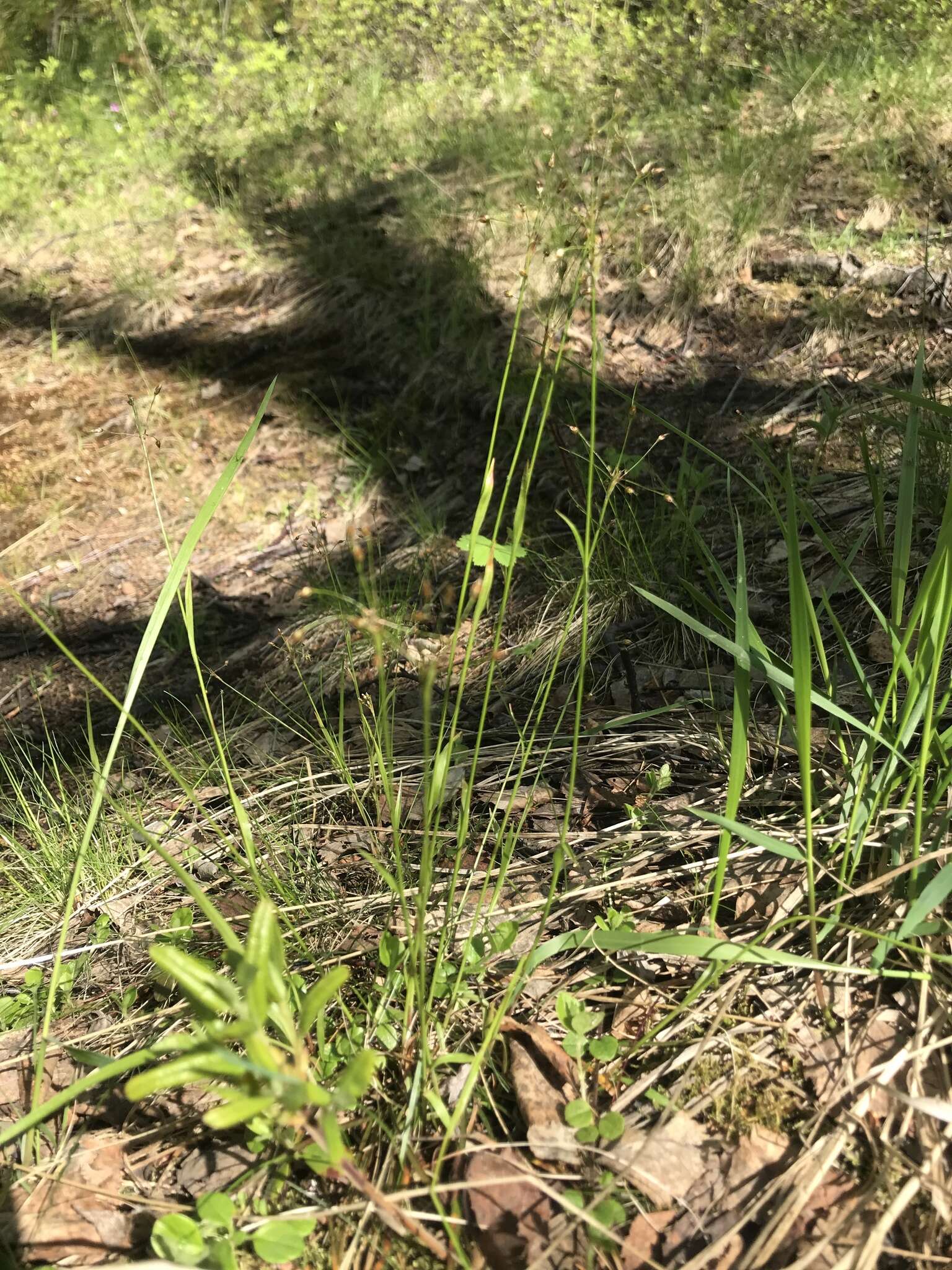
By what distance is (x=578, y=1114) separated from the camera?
1079 mm

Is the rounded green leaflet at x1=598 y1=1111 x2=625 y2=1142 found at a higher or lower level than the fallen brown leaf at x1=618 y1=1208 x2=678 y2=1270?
higher

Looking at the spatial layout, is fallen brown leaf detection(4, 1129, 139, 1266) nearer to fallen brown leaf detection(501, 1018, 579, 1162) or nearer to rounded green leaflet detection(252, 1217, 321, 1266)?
rounded green leaflet detection(252, 1217, 321, 1266)

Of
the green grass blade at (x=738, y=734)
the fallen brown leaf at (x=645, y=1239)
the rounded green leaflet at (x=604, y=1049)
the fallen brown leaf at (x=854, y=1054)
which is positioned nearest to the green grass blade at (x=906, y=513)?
the green grass blade at (x=738, y=734)

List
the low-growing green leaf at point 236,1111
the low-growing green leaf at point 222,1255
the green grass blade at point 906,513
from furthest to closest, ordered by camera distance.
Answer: the green grass blade at point 906,513 < the low-growing green leaf at point 222,1255 < the low-growing green leaf at point 236,1111

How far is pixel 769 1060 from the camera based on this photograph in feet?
3.70

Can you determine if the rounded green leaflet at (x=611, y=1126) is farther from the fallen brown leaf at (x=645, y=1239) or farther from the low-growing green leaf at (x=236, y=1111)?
the low-growing green leaf at (x=236, y=1111)

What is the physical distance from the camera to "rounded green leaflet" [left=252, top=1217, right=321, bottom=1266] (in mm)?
976

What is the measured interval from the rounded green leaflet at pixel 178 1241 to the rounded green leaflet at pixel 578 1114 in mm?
456

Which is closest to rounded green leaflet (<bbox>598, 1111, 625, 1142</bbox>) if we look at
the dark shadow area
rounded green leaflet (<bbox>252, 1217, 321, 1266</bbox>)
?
rounded green leaflet (<bbox>252, 1217, 321, 1266</bbox>)

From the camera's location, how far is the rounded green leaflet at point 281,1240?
3.20 feet

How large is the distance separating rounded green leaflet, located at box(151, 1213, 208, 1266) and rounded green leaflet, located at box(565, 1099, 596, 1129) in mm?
456

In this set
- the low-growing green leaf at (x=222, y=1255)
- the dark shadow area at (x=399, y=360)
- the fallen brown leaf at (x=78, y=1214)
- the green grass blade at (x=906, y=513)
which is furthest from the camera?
the dark shadow area at (x=399, y=360)

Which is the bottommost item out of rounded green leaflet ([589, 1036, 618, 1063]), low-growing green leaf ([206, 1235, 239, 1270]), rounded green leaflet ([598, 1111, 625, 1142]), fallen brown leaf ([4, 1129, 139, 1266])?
fallen brown leaf ([4, 1129, 139, 1266])

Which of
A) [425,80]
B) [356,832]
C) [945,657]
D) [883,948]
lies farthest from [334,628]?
[425,80]
